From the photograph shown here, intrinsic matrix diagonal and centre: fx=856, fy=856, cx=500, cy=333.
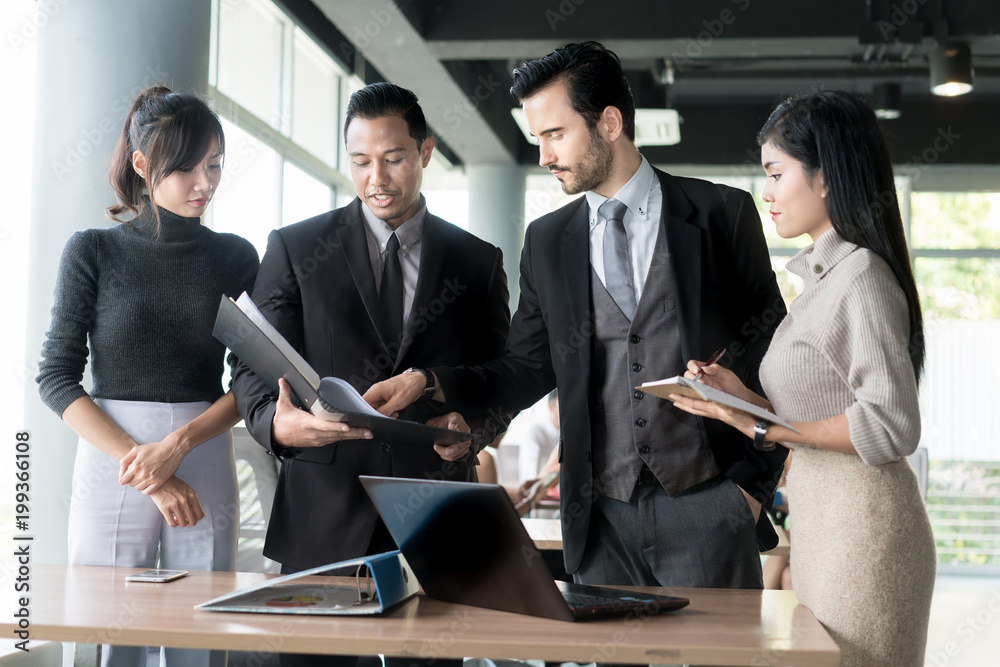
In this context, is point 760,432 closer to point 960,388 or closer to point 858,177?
point 858,177

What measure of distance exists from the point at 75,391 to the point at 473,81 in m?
5.43

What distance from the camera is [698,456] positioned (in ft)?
6.11

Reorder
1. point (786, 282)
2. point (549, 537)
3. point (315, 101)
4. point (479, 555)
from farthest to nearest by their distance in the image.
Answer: point (786, 282) → point (315, 101) → point (549, 537) → point (479, 555)

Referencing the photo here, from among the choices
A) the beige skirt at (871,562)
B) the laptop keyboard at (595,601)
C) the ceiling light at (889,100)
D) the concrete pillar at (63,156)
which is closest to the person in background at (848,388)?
the beige skirt at (871,562)

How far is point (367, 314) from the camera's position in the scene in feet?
6.71

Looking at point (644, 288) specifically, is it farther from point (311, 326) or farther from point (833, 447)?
point (311, 326)

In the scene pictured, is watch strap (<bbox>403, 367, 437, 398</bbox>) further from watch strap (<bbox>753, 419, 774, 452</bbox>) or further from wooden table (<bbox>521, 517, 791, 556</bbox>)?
wooden table (<bbox>521, 517, 791, 556</bbox>)

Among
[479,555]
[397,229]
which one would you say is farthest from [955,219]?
[479,555]

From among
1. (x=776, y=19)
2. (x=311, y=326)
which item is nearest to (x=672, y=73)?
(x=776, y=19)

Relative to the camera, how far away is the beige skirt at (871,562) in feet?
4.68

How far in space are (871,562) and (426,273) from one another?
1.16 metres

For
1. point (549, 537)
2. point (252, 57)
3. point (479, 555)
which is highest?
point (252, 57)

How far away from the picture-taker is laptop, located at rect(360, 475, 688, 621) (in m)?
1.39

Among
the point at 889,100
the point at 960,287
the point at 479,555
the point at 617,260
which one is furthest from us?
the point at 960,287
